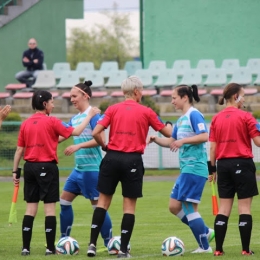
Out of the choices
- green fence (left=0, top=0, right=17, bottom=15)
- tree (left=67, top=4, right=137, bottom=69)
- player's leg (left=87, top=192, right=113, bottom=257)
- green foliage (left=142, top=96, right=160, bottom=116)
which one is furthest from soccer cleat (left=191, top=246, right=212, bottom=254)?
tree (left=67, top=4, right=137, bottom=69)

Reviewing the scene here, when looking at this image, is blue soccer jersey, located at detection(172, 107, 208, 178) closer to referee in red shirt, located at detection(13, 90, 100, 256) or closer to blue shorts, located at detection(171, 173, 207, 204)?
blue shorts, located at detection(171, 173, 207, 204)

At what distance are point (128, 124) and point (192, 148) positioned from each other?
83 centimetres

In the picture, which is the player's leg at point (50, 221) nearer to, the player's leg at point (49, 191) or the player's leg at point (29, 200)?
the player's leg at point (49, 191)

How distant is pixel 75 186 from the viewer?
10.9 metres

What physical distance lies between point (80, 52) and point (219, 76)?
31.6 meters

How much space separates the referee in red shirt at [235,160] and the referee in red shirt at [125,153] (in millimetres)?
657

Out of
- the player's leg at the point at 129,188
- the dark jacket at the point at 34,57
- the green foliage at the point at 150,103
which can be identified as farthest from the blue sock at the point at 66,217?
the dark jacket at the point at 34,57

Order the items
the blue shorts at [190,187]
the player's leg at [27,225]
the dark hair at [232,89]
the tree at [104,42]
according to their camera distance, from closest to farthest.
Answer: the dark hair at [232,89]
the blue shorts at [190,187]
the player's leg at [27,225]
the tree at [104,42]

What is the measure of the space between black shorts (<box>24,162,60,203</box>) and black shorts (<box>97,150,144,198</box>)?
592 mm

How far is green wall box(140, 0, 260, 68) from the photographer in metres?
33.6

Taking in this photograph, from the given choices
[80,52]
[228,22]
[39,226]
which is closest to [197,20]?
[228,22]

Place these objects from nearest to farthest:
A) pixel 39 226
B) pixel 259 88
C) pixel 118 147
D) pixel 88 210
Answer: pixel 118 147, pixel 39 226, pixel 88 210, pixel 259 88

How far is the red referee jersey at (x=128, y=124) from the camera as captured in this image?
32.1 ft

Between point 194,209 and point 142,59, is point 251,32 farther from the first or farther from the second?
point 194,209
